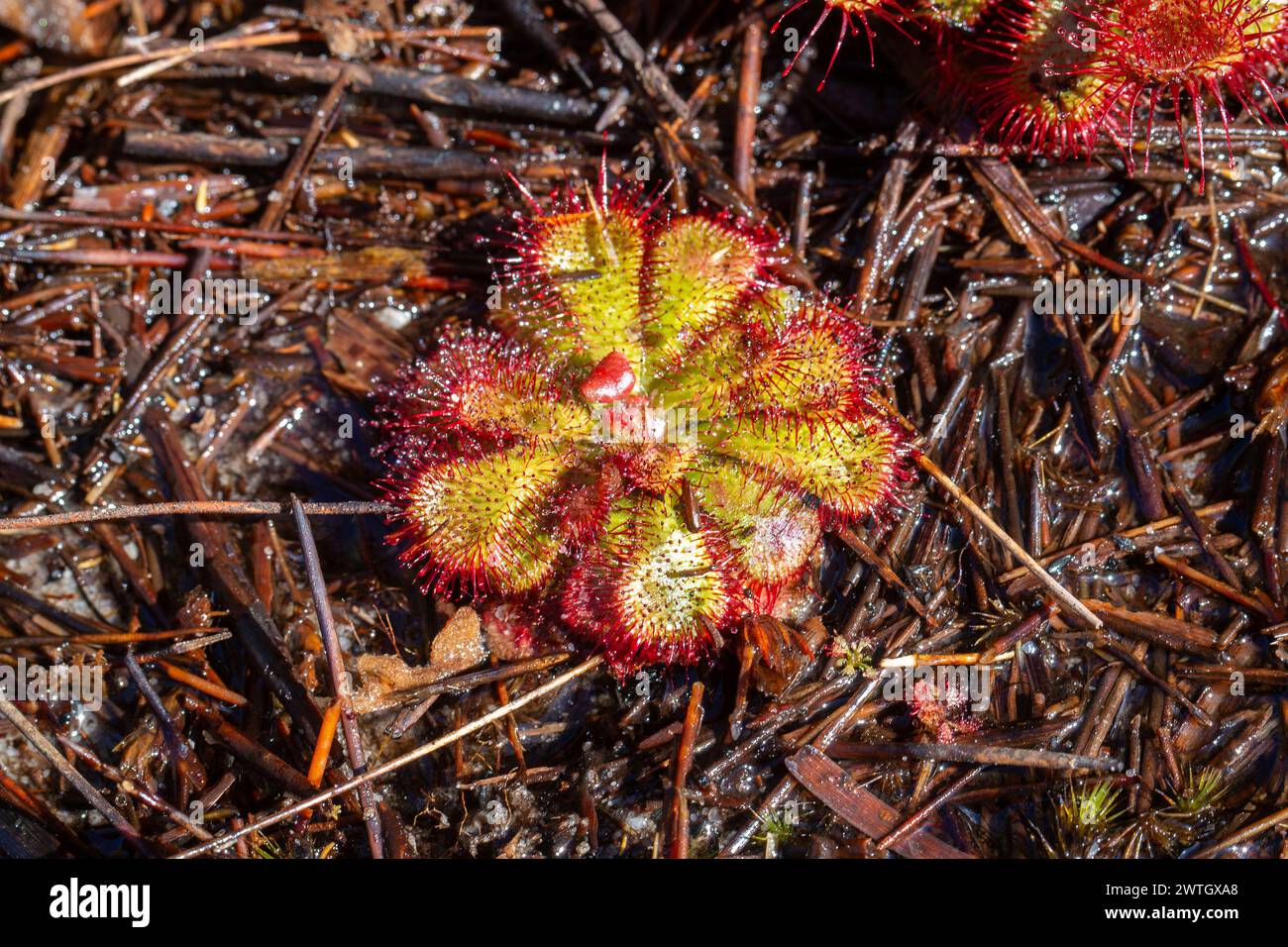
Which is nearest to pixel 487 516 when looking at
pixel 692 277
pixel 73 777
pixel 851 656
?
pixel 692 277

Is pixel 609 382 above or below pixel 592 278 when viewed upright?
below

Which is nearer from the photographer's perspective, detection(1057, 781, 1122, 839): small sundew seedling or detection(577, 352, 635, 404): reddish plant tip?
detection(1057, 781, 1122, 839): small sundew seedling

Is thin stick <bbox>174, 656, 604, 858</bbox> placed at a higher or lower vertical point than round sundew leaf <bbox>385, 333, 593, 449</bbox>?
lower

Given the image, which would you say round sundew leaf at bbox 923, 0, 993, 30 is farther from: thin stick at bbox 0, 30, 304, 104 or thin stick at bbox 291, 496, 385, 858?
thin stick at bbox 291, 496, 385, 858

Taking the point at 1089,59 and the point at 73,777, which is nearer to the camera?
the point at 73,777

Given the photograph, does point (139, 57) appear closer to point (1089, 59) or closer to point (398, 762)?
point (398, 762)

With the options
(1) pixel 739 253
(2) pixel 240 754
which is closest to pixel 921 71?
(1) pixel 739 253

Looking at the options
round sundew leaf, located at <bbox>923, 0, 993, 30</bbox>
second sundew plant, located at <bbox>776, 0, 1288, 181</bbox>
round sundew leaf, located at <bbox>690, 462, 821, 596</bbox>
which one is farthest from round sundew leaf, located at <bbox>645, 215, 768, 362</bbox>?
round sundew leaf, located at <bbox>923, 0, 993, 30</bbox>

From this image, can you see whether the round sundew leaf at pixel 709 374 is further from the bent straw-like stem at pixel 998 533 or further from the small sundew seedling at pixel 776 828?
the small sundew seedling at pixel 776 828
